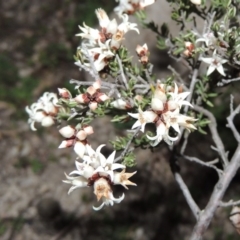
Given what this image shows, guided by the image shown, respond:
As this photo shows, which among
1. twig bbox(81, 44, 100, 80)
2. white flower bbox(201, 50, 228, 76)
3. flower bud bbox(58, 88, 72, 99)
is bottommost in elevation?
flower bud bbox(58, 88, 72, 99)

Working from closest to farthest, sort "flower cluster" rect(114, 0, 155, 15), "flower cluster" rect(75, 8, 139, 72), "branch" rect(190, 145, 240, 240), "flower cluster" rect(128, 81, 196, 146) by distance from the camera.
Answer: "flower cluster" rect(128, 81, 196, 146)
"flower cluster" rect(75, 8, 139, 72)
"branch" rect(190, 145, 240, 240)
"flower cluster" rect(114, 0, 155, 15)

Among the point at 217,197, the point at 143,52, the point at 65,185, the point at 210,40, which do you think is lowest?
the point at 65,185

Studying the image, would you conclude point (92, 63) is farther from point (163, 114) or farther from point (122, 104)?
point (163, 114)

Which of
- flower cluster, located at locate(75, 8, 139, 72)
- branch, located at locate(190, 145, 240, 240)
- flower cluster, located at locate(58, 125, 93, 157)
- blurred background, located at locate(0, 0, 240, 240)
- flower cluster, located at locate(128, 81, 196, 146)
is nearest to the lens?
flower cluster, located at locate(128, 81, 196, 146)

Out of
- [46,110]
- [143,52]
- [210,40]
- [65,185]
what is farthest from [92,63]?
[65,185]

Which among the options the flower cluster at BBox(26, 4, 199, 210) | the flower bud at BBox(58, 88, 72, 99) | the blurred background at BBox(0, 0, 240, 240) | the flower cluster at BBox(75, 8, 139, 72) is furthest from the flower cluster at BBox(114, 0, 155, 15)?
the blurred background at BBox(0, 0, 240, 240)

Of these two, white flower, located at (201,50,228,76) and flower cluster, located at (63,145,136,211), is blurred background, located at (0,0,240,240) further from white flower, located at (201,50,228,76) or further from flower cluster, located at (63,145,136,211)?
flower cluster, located at (63,145,136,211)

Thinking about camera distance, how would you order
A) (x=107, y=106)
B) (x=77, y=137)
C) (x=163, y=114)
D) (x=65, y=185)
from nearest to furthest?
1. (x=163, y=114)
2. (x=77, y=137)
3. (x=107, y=106)
4. (x=65, y=185)

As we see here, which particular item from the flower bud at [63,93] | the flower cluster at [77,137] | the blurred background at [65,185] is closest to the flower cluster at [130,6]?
the flower bud at [63,93]

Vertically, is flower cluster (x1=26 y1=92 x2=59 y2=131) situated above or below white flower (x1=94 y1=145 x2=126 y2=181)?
below
